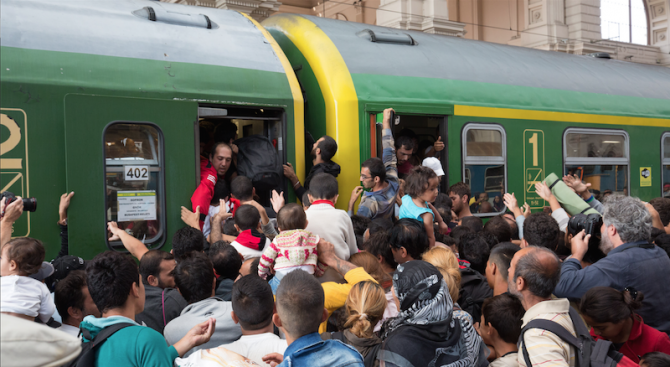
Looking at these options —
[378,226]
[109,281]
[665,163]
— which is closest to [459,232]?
[378,226]

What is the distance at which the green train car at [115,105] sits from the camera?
4.19 meters

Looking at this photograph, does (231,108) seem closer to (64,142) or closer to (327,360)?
(64,142)

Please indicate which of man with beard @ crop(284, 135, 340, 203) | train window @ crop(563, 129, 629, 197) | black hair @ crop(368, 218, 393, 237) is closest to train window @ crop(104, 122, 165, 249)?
man with beard @ crop(284, 135, 340, 203)

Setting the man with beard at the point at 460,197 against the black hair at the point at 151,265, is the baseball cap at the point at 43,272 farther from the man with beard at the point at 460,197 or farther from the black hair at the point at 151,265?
the man with beard at the point at 460,197

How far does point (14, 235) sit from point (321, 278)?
2.29 metres

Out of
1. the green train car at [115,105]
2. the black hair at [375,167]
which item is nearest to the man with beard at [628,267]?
the black hair at [375,167]

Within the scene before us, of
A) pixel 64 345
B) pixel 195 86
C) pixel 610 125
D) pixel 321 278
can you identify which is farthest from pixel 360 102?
pixel 64 345

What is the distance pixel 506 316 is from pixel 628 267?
100 cm

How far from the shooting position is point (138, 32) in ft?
15.9

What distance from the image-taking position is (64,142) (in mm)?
4305

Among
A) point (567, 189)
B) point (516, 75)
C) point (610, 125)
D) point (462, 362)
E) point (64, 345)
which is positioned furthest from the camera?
point (610, 125)

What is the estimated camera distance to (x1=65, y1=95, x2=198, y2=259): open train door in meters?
4.30

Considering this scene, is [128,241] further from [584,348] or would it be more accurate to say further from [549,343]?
[584,348]

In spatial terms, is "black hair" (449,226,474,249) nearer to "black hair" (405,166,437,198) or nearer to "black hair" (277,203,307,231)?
"black hair" (405,166,437,198)
